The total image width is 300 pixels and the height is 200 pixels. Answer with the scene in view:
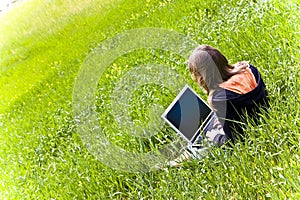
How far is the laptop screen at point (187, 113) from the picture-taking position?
421 cm

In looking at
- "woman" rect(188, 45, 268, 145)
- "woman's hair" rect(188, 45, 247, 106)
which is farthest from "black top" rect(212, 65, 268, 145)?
"woman's hair" rect(188, 45, 247, 106)

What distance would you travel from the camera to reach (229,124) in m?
4.14

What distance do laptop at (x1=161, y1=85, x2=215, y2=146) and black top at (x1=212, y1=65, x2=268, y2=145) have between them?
0.19 meters

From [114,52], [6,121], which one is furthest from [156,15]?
[6,121]

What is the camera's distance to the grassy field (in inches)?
134

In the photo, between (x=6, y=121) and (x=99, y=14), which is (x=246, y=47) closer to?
(x=6, y=121)

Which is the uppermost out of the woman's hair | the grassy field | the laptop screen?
the woman's hair

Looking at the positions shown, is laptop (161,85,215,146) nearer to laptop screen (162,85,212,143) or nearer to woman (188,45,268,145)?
laptop screen (162,85,212,143)

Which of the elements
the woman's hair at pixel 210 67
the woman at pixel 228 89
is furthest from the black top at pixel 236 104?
the woman's hair at pixel 210 67

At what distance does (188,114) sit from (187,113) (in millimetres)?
13

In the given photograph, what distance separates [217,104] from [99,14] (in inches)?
523

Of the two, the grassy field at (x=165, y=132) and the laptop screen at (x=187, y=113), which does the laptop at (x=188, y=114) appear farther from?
the grassy field at (x=165, y=132)

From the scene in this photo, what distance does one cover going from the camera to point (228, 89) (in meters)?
4.13

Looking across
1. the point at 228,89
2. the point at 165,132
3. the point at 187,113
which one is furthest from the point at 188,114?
the point at 165,132
